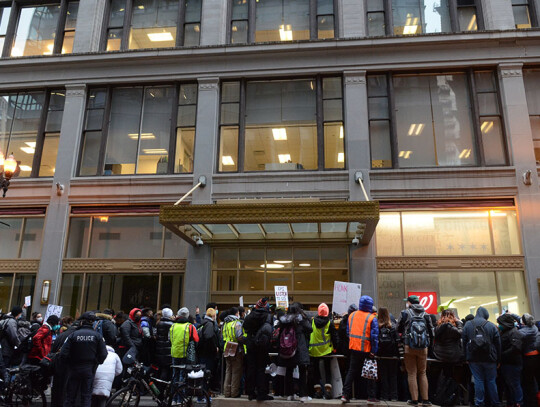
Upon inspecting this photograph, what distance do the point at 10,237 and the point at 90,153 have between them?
4789 millimetres

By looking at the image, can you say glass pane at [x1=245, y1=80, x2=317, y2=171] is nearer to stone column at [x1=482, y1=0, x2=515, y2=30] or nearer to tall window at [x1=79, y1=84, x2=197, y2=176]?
tall window at [x1=79, y1=84, x2=197, y2=176]

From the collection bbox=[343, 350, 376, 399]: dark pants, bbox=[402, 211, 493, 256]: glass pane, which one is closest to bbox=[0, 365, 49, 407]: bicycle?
bbox=[343, 350, 376, 399]: dark pants

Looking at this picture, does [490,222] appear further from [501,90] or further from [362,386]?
[362,386]

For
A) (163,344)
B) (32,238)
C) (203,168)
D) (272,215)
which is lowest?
(163,344)

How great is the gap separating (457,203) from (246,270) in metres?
8.37

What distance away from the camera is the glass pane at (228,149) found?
1962 centimetres

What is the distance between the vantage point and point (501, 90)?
61.7 feet

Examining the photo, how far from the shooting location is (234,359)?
10844 millimetres

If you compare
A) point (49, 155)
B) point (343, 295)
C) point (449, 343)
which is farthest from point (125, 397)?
point (49, 155)

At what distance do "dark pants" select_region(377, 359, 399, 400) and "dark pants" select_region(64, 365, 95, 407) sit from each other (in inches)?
A: 233

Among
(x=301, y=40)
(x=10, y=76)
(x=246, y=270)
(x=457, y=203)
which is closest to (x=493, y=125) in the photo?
(x=457, y=203)

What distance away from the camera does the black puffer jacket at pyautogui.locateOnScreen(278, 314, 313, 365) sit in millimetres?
10008

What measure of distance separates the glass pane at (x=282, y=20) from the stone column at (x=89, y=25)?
288 inches

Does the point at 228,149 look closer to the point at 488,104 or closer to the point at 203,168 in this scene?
the point at 203,168
